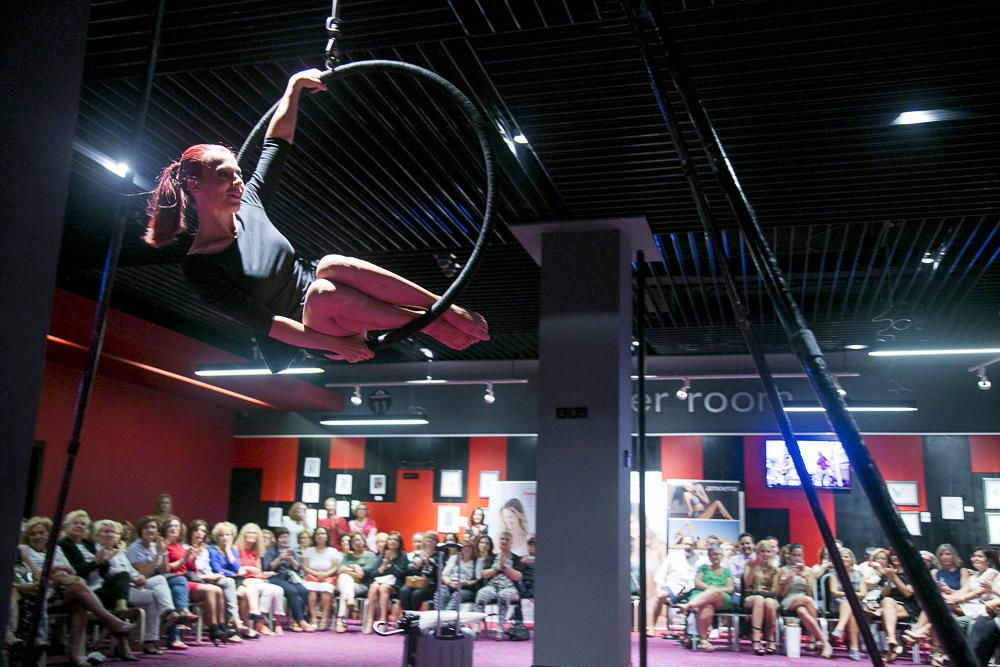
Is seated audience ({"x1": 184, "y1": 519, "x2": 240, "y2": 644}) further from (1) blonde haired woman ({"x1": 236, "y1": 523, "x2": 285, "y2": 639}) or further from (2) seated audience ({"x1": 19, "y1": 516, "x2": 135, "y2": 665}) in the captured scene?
(2) seated audience ({"x1": 19, "y1": 516, "x2": 135, "y2": 665})

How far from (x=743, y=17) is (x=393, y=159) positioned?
2541 mm

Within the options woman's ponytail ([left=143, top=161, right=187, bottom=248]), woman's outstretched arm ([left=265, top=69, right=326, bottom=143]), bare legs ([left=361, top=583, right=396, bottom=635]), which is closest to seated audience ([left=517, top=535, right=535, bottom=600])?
bare legs ([left=361, top=583, right=396, bottom=635])

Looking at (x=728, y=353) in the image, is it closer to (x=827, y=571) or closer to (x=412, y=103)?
(x=827, y=571)

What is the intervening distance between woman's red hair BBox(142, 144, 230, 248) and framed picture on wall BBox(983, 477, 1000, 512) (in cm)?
1080

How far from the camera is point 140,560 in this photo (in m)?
8.14

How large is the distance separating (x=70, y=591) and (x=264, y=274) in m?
5.66

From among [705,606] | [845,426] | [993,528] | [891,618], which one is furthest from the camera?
[993,528]

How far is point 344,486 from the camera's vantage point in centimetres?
1275

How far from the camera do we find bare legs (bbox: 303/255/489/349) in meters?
2.49

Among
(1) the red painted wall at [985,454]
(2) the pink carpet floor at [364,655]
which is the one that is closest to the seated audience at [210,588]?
(2) the pink carpet floor at [364,655]

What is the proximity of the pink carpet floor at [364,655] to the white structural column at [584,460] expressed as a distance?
2112 mm

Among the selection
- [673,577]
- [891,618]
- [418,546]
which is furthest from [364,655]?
[891,618]

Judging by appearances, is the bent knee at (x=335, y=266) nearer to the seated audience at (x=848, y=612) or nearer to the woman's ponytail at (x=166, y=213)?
the woman's ponytail at (x=166, y=213)

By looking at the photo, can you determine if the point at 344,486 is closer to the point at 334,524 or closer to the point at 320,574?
the point at 334,524
